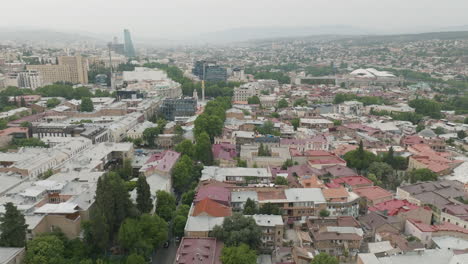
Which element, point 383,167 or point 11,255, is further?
point 383,167

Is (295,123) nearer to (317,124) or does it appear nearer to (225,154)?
(317,124)

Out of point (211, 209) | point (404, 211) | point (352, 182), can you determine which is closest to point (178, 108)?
point (352, 182)

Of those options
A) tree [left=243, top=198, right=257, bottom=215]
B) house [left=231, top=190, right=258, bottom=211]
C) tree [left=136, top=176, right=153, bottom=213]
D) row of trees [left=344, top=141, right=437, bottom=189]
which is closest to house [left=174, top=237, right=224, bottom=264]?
tree [left=243, top=198, right=257, bottom=215]

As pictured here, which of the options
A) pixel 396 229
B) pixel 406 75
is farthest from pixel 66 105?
pixel 406 75

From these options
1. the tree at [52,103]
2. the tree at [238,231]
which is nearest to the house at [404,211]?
the tree at [238,231]

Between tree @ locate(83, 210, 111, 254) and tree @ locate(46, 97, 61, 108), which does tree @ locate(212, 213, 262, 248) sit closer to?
tree @ locate(83, 210, 111, 254)
